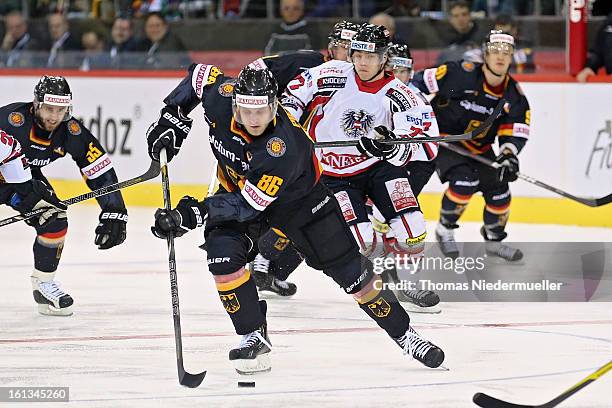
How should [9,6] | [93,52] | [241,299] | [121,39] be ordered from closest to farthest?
[241,299] → [121,39] → [93,52] → [9,6]

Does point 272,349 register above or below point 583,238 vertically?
above

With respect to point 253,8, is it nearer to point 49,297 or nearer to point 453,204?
point 453,204

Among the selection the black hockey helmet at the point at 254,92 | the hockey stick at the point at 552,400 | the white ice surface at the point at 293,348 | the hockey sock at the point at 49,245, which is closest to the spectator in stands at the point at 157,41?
the white ice surface at the point at 293,348

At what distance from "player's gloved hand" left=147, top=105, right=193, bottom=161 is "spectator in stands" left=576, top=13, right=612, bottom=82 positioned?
3.77 m

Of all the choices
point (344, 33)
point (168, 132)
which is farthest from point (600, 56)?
point (168, 132)

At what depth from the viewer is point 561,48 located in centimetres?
853

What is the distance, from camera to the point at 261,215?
4.76 meters

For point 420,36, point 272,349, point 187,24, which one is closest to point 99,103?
point 187,24

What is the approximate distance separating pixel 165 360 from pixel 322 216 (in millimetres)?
837

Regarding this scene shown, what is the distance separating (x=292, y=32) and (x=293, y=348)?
432cm

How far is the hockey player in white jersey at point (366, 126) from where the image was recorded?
18.9 ft

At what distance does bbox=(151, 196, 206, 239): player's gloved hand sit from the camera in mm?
4414

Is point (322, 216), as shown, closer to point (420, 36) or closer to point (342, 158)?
point (342, 158)

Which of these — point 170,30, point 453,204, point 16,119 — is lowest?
point 453,204
